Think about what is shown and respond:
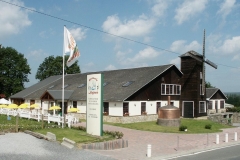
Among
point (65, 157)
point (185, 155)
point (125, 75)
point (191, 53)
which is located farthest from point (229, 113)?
point (65, 157)

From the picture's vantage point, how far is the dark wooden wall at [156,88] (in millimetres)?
37312

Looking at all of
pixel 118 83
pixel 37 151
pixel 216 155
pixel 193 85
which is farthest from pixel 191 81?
pixel 37 151

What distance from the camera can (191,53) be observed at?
143 ft

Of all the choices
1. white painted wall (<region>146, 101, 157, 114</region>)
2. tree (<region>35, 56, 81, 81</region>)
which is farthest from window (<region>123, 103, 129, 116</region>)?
tree (<region>35, 56, 81, 81</region>)

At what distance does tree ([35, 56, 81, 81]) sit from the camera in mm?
78875

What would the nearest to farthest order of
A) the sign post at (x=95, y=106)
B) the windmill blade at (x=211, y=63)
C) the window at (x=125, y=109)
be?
the sign post at (x=95, y=106), the window at (x=125, y=109), the windmill blade at (x=211, y=63)

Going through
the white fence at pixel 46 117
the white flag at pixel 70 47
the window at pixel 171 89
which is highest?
the white flag at pixel 70 47

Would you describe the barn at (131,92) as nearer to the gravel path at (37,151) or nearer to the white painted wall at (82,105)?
the white painted wall at (82,105)

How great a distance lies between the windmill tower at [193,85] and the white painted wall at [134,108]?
9.86 m

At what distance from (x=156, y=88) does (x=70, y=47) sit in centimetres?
1628

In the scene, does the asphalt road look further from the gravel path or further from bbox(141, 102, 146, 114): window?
bbox(141, 102, 146, 114): window

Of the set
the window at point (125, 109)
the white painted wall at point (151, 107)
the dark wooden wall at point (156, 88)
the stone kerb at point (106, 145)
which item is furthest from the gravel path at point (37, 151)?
the white painted wall at point (151, 107)

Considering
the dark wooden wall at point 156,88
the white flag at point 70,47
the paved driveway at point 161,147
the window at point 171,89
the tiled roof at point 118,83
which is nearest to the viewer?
the paved driveway at point 161,147

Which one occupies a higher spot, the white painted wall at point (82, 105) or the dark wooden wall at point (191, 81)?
the dark wooden wall at point (191, 81)
